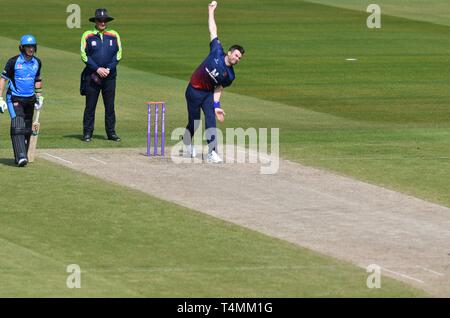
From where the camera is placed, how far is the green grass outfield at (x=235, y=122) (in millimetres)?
15695

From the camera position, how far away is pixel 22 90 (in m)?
A: 22.8

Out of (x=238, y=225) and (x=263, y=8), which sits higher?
(x=263, y=8)

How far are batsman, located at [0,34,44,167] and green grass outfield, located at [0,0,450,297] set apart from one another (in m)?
0.60

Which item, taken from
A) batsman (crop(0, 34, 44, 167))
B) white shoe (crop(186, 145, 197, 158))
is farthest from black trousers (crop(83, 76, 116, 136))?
batsman (crop(0, 34, 44, 167))

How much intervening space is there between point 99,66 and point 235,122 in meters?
4.54

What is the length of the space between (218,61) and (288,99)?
33.1ft

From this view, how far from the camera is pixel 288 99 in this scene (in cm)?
3303

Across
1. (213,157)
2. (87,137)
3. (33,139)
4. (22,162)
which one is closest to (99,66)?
(87,137)

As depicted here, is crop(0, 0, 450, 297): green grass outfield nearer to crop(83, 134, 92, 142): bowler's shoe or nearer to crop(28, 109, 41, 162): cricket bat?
crop(83, 134, 92, 142): bowler's shoe

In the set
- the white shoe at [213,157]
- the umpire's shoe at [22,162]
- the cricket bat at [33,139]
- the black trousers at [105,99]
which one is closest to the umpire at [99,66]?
the black trousers at [105,99]

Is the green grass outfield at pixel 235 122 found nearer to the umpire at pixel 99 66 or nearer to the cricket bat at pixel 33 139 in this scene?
the cricket bat at pixel 33 139

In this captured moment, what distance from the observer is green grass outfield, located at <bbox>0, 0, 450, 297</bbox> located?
15695 mm
